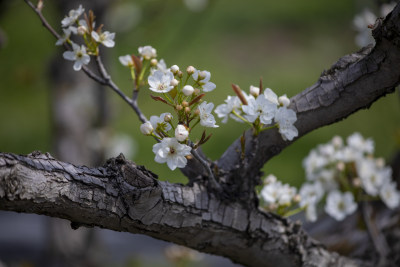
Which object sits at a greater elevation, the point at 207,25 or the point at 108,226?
the point at 207,25

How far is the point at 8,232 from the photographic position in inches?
168

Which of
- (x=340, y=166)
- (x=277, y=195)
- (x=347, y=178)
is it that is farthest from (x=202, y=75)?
(x=347, y=178)

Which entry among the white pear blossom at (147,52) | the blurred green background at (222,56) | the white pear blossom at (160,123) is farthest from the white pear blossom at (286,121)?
the blurred green background at (222,56)

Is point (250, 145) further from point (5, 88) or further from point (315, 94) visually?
point (5, 88)

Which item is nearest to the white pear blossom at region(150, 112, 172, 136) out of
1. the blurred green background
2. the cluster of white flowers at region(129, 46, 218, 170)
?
the cluster of white flowers at region(129, 46, 218, 170)

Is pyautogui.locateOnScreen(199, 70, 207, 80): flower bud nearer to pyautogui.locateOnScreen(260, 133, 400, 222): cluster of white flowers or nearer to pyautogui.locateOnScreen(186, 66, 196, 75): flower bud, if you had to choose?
pyautogui.locateOnScreen(186, 66, 196, 75): flower bud

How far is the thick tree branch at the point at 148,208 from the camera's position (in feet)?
3.48

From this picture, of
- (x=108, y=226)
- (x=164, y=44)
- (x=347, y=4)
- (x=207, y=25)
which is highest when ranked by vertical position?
(x=347, y=4)

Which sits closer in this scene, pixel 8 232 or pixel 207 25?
pixel 8 232

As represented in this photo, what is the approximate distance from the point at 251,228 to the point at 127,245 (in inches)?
119

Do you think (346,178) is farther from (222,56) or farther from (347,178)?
(222,56)

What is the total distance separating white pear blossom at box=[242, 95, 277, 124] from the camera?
3.94 feet

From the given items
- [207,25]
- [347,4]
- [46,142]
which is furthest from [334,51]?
[46,142]

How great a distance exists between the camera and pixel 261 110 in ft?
3.99
